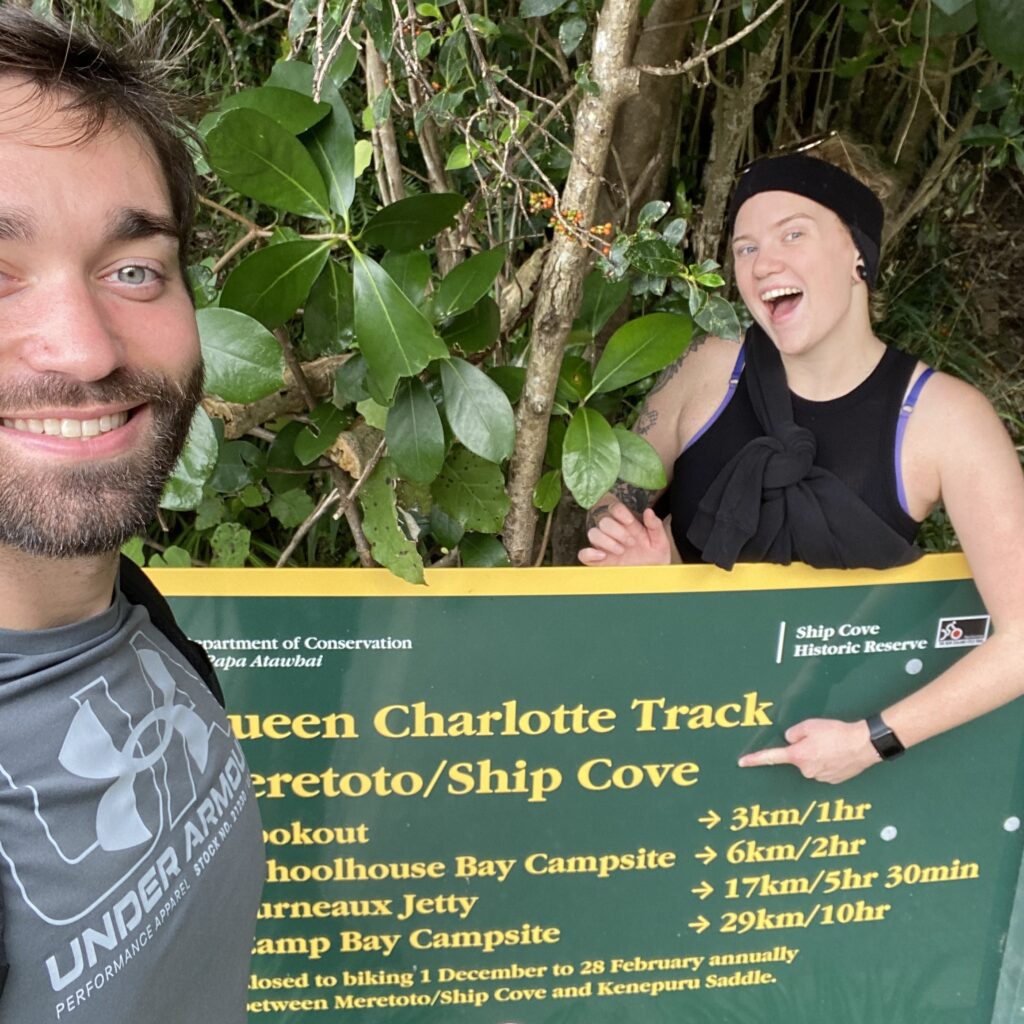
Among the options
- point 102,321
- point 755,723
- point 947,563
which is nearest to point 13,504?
point 102,321

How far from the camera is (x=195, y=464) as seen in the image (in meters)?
1.42

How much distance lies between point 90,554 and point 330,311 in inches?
20.5

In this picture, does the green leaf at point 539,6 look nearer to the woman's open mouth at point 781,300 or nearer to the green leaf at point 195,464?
the woman's open mouth at point 781,300

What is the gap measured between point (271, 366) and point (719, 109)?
149 centimetres

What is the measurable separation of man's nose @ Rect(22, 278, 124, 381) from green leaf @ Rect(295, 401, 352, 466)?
1.74 ft

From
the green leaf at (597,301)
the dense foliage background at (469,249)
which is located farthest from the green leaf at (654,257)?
the green leaf at (597,301)

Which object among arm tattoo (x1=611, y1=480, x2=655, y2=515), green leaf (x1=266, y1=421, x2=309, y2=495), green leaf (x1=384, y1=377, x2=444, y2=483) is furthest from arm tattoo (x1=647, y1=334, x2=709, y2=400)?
green leaf (x1=266, y1=421, x2=309, y2=495)

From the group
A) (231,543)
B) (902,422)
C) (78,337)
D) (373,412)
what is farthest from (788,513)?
(78,337)

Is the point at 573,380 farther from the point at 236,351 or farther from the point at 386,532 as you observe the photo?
the point at 236,351

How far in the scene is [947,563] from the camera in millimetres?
1661

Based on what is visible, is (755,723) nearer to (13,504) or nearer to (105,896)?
(105,896)

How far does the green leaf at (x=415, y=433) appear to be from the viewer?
1414 mm

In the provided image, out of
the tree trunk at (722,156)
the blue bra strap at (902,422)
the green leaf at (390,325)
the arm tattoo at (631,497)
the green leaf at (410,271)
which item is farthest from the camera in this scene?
the tree trunk at (722,156)

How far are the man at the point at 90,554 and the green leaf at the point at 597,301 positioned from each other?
0.68 m
